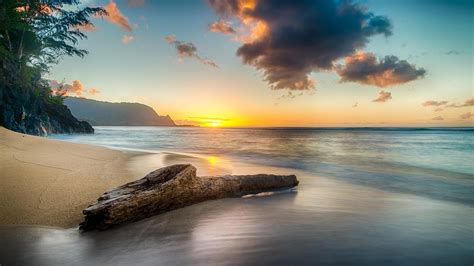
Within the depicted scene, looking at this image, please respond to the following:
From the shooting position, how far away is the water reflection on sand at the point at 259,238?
9.18 feet

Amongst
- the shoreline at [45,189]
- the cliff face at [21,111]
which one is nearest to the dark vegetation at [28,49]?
the cliff face at [21,111]

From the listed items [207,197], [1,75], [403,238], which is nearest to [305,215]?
[403,238]

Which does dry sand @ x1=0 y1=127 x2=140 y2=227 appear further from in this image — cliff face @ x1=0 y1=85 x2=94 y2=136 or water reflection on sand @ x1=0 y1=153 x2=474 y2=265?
cliff face @ x1=0 y1=85 x2=94 y2=136

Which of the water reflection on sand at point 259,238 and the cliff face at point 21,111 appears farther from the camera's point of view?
the cliff face at point 21,111

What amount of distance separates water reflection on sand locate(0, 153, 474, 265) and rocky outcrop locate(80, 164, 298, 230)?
0.14 m

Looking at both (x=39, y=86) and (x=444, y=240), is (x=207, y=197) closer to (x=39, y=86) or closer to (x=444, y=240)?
(x=444, y=240)

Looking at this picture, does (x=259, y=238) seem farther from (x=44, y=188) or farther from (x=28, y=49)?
(x=28, y=49)

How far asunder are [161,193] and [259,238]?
158 centimetres

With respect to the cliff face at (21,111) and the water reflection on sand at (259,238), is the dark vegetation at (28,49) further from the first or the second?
the water reflection on sand at (259,238)

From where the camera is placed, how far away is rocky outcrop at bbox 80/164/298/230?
3303 millimetres

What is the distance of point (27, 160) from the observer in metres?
6.61

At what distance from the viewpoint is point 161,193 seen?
3.84 metres

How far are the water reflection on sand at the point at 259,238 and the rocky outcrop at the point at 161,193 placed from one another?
0.14m

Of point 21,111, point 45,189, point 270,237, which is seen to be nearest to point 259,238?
point 270,237
